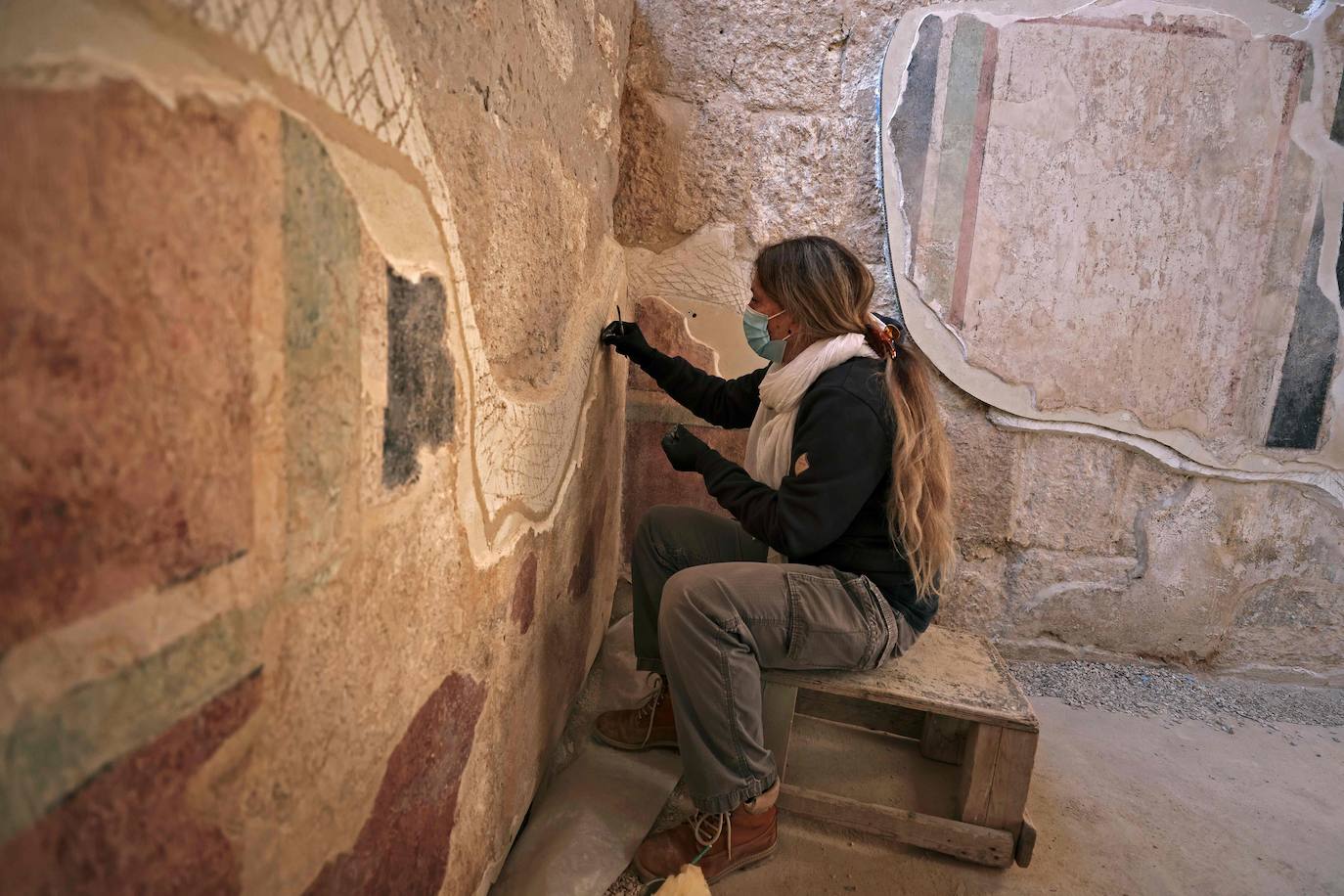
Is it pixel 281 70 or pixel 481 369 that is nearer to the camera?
pixel 281 70

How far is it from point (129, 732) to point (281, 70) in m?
0.49

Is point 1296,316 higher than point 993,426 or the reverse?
higher

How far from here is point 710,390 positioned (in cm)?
194

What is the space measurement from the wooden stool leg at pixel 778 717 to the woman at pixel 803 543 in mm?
113

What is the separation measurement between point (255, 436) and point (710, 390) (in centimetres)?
141

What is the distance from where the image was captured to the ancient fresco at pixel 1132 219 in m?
2.09

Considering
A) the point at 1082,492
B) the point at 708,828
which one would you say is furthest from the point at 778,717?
the point at 1082,492

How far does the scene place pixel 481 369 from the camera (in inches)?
41.7

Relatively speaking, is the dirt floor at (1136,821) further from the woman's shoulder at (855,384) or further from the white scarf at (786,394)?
the woman's shoulder at (855,384)

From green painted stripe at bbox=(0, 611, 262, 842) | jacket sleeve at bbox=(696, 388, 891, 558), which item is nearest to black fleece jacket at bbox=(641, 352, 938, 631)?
jacket sleeve at bbox=(696, 388, 891, 558)

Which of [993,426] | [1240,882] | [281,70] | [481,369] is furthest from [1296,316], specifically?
[281,70]

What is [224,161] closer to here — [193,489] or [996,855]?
[193,489]

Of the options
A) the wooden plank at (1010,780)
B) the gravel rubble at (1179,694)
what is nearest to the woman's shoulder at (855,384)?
the wooden plank at (1010,780)

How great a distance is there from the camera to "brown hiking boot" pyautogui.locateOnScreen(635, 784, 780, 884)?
1431 mm
